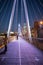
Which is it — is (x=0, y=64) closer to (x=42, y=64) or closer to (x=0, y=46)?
(x=42, y=64)

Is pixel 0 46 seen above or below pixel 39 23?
below

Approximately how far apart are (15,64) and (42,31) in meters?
23.4

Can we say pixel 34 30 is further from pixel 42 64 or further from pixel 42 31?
pixel 42 64

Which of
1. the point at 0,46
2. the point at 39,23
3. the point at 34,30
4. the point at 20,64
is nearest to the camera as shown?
the point at 20,64

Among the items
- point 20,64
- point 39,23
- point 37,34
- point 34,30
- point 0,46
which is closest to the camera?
point 20,64

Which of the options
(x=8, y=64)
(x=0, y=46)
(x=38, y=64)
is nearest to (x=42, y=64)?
(x=38, y=64)

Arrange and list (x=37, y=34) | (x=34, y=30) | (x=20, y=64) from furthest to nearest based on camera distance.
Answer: (x=34, y=30)
(x=37, y=34)
(x=20, y=64)

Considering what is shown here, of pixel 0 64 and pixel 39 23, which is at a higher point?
pixel 39 23

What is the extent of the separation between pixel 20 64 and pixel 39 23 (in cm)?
3143

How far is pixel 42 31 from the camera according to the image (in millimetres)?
30000

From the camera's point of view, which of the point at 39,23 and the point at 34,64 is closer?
the point at 34,64

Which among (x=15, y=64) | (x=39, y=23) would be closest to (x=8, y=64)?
(x=15, y=64)

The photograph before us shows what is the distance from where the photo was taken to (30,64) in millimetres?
6816

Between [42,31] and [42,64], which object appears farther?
[42,31]
